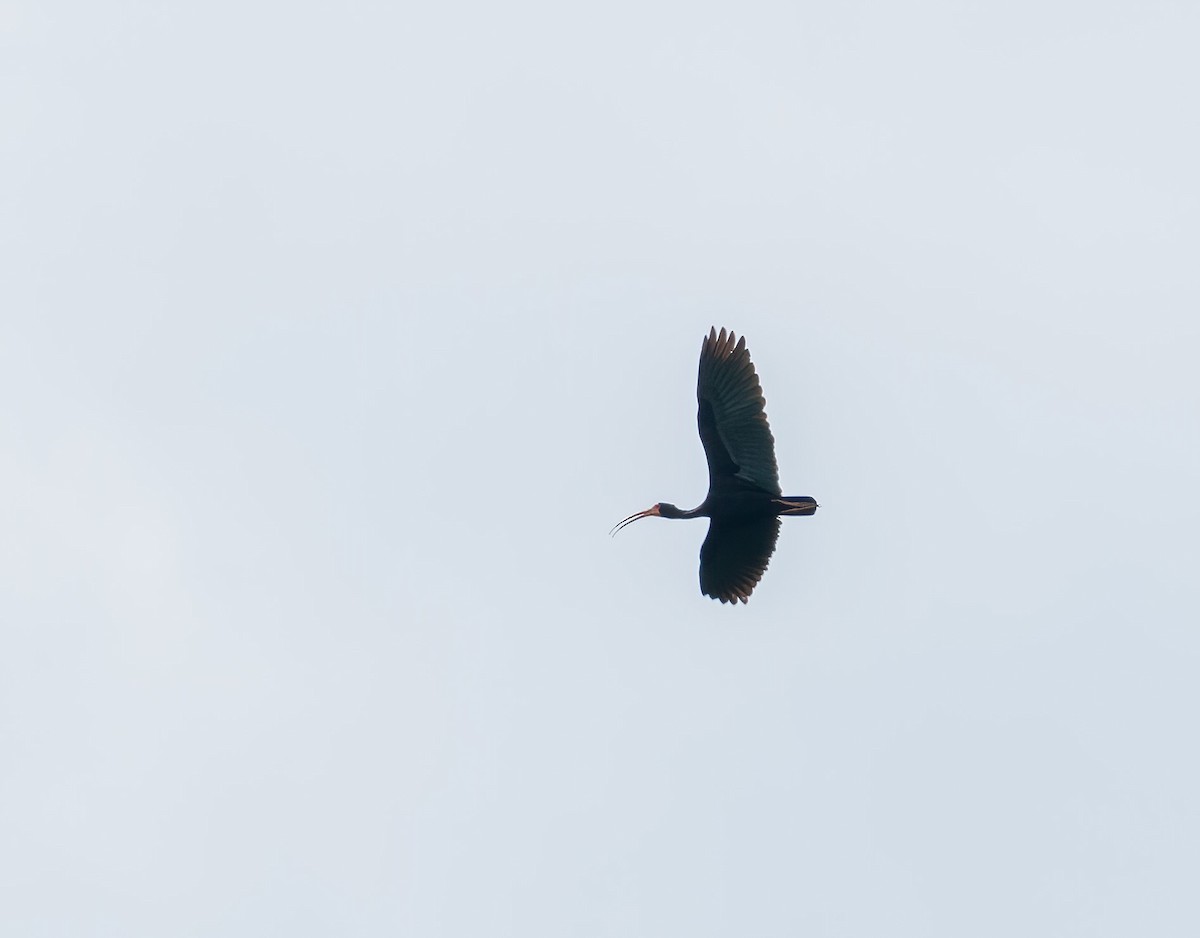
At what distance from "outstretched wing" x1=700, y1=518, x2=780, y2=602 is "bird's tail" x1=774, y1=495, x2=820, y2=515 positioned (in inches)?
44.4

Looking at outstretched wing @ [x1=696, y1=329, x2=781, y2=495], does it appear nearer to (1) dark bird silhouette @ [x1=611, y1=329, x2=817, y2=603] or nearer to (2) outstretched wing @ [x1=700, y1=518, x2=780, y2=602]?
(1) dark bird silhouette @ [x1=611, y1=329, x2=817, y2=603]

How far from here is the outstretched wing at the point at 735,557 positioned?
3500 cm

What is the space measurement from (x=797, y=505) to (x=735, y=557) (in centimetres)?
236

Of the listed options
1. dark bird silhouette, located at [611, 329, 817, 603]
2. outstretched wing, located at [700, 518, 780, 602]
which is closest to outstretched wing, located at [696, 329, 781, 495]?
dark bird silhouette, located at [611, 329, 817, 603]

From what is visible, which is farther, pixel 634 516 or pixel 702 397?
pixel 634 516

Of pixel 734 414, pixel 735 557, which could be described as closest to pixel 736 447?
pixel 734 414

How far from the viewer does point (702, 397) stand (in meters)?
33.3

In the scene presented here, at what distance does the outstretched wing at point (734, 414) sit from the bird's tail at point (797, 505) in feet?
0.99

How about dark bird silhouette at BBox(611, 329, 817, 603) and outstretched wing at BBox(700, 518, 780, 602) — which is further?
outstretched wing at BBox(700, 518, 780, 602)

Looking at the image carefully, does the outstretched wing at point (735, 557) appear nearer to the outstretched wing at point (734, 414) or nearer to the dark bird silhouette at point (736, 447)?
the dark bird silhouette at point (736, 447)

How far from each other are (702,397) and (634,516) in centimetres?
341

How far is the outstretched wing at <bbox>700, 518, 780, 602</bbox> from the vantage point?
35.0 metres

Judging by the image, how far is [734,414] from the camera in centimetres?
3341

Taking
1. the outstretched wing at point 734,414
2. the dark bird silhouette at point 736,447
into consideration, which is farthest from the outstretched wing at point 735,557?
the outstretched wing at point 734,414
